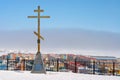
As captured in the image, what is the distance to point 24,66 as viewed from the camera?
3694 cm

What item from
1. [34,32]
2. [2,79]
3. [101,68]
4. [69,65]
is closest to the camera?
[2,79]

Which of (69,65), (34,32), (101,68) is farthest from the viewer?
(69,65)

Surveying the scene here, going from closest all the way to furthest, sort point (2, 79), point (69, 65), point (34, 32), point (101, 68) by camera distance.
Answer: point (2, 79), point (34, 32), point (101, 68), point (69, 65)

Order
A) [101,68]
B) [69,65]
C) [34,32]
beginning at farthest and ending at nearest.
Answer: [69,65] → [101,68] → [34,32]

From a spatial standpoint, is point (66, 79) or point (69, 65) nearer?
point (66, 79)

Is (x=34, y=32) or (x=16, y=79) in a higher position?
(x=34, y=32)

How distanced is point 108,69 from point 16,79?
46.3 ft

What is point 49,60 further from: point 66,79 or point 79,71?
point 66,79

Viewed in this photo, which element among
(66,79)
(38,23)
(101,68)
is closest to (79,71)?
(101,68)

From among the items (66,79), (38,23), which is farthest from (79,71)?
(66,79)

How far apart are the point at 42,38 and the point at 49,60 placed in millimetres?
6479

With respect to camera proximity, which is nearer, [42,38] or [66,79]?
[66,79]

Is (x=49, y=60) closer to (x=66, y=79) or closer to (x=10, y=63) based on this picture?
(x=10, y=63)

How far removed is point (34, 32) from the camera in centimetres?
2997
